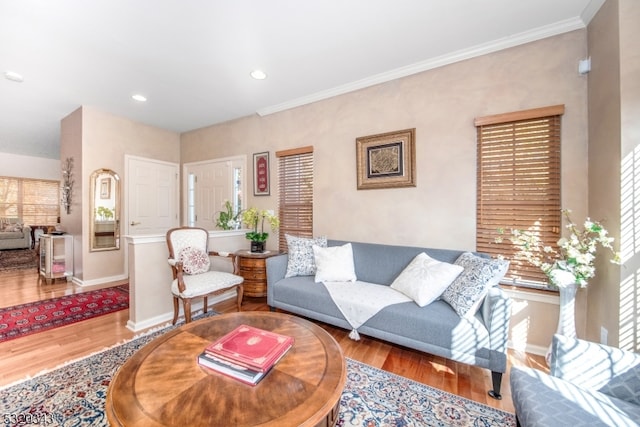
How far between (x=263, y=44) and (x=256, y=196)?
82.6 inches

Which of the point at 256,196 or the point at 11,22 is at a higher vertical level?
the point at 11,22

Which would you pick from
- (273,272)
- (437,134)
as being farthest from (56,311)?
(437,134)

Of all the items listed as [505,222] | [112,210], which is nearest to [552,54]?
[505,222]

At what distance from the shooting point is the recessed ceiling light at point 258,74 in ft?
9.23

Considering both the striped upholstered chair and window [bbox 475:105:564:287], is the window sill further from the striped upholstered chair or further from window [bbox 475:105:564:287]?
the striped upholstered chair

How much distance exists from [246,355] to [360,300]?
121 cm

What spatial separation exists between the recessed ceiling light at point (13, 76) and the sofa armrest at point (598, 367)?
5.28 metres

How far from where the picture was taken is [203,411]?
0.93 m

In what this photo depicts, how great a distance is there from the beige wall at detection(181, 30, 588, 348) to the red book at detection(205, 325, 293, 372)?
185cm

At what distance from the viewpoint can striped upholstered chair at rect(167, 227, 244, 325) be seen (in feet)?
7.97

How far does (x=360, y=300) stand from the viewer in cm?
220

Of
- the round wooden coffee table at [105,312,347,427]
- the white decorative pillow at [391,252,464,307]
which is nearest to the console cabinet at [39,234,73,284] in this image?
the round wooden coffee table at [105,312,347,427]

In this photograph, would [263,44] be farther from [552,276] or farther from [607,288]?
[607,288]

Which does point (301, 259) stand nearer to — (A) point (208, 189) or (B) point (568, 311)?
(B) point (568, 311)
